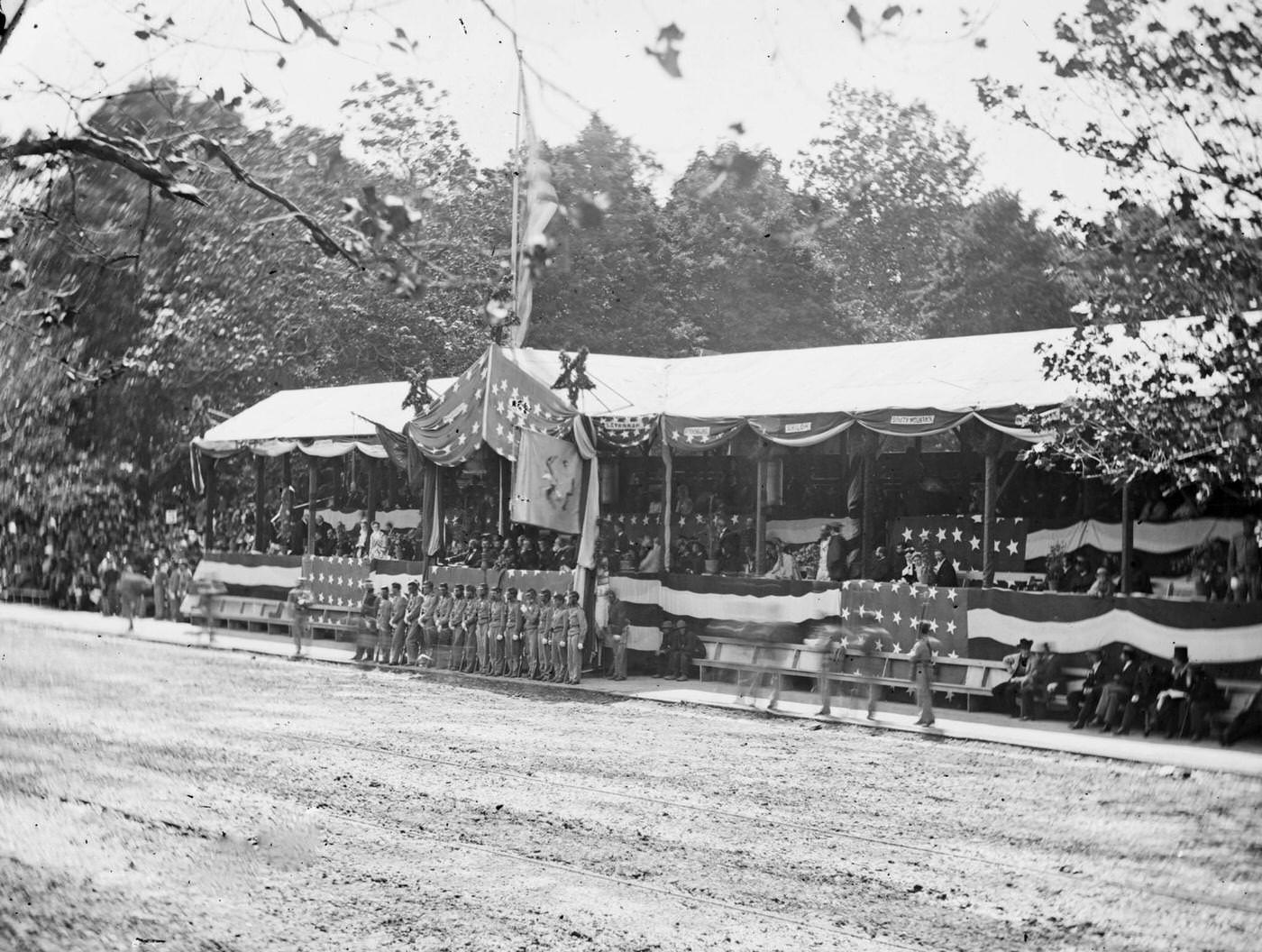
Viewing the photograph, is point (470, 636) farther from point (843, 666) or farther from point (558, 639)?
point (843, 666)

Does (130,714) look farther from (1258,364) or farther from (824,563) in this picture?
(1258,364)

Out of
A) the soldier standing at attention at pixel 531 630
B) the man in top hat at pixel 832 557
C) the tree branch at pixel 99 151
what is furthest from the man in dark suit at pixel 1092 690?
the tree branch at pixel 99 151

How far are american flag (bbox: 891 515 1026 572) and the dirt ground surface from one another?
4.93 meters

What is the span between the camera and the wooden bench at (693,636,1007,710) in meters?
17.5

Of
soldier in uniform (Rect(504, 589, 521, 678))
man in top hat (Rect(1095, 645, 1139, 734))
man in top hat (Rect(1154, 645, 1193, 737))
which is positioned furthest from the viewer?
→ soldier in uniform (Rect(504, 589, 521, 678))

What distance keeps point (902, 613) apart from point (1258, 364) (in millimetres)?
6630

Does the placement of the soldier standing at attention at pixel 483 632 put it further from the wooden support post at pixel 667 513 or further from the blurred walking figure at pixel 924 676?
the blurred walking figure at pixel 924 676

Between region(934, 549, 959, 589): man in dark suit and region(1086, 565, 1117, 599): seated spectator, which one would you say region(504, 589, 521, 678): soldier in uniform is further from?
region(1086, 565, 1117, 599): seated spectator

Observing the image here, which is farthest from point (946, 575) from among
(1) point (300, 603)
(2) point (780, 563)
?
(1) point (300, 603)

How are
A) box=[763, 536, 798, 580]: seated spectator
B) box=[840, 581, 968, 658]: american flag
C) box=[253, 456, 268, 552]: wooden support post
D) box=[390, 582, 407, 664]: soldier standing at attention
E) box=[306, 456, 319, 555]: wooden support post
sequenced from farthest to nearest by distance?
box=[253, 456, 268, 552]: wooden support post → box=[306, 456, 319, 555]: wooden support post → box=[390, 582, 407, 664]: soldier standing at attention → box=[763, 536, 798, 580]: seated spectator → box=[840, 581, 968, 658]: american flag

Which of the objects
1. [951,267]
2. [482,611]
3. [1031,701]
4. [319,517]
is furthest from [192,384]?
[951,267]

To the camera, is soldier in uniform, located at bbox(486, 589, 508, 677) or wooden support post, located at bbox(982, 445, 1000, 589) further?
soldier in uniform, located at bbox(486, 589, 508, 677)

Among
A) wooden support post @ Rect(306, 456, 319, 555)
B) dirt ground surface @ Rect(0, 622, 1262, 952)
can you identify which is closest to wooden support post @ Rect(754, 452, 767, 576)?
dirt ground surface @ Rect(0, 622, 1262, 952)

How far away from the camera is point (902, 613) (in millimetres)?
18266
